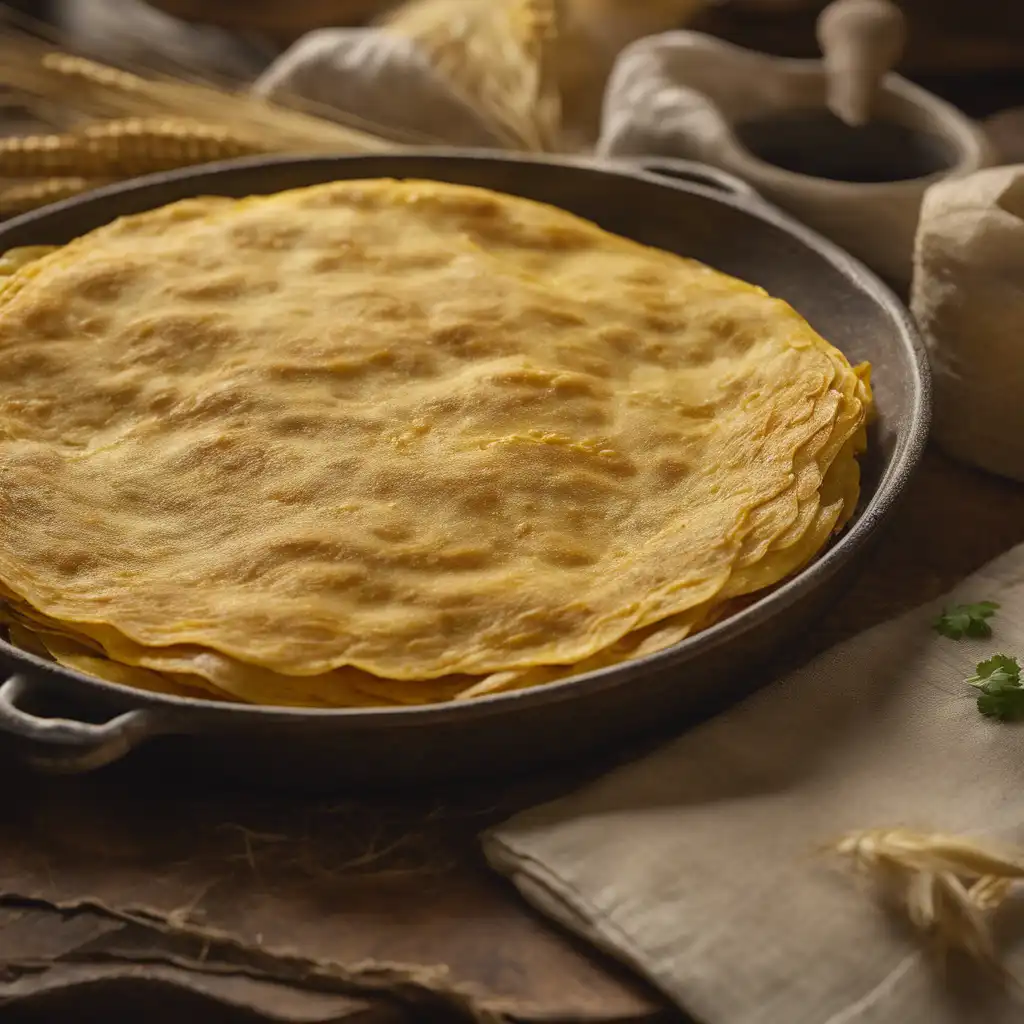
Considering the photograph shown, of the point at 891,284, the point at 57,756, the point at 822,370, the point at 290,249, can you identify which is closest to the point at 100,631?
the point at 57,756

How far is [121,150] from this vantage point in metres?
2.43

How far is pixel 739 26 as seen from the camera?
11.1 feet

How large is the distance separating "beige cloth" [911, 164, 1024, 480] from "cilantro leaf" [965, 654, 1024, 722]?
573mm

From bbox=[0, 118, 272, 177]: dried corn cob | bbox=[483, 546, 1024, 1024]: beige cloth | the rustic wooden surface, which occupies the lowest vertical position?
the rustic wooden surface


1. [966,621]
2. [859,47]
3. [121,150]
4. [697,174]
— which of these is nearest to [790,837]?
[966,621]

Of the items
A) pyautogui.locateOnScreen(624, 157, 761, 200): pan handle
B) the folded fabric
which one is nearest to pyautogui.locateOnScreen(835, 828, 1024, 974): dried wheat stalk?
pyautogui.locateOnScreen(624, 157, 761, 200): pan handle

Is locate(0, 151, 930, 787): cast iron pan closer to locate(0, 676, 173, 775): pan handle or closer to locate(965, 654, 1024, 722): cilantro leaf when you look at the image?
locate(0, 676, 173, 775): pan handle

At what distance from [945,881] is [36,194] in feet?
6.12

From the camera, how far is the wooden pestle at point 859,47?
92.4 inches

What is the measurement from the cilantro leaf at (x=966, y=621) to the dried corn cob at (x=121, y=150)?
1473 mm

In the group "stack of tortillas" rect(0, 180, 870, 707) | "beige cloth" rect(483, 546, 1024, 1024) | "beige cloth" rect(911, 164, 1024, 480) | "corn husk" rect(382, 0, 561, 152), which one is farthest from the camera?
"corn husk" rect(382, 0, 561, 152)

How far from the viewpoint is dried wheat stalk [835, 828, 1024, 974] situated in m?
1.29

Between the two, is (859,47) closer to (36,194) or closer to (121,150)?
(121,150)

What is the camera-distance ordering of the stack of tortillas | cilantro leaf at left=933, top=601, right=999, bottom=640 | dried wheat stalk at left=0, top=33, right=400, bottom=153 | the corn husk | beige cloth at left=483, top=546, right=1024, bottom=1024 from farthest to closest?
the corn husk → dried wheat stalk at left=0, top=33, right=400, bottom=153 → cilantro leaf at left=933, top=601, right=999, bottom=640 → the stack of tortillas → beige cloth at left=483, top=546, right=1024, bottom=1024
